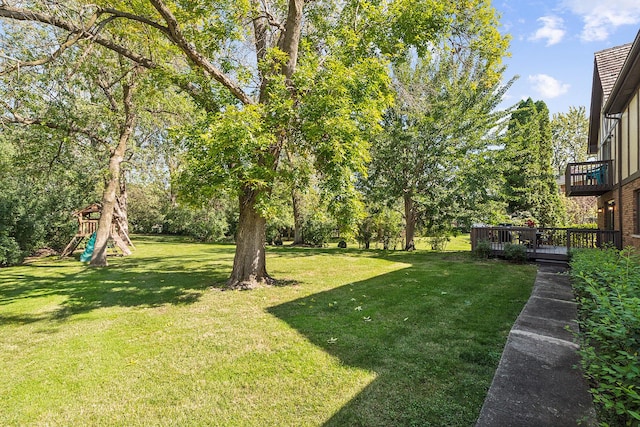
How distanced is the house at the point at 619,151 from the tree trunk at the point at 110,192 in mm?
16502

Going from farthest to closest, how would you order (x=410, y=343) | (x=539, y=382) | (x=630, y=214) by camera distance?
(x=630, y=214), (x=410, y=343), (x=539, y=382)

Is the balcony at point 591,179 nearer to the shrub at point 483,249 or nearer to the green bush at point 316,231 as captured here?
the shrub at point 483,249

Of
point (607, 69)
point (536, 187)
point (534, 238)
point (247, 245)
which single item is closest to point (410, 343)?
point (247, 245)

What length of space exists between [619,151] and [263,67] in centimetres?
1200

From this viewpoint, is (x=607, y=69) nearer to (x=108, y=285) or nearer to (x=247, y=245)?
(x=247, y=245)

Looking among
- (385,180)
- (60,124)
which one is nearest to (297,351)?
(60,124)

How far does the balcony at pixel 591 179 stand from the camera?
1216 centimetres

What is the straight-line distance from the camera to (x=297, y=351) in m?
4.38

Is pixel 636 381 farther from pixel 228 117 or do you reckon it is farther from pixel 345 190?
pixel 228 117

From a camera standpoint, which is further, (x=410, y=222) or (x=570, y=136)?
(x=570, y=136)

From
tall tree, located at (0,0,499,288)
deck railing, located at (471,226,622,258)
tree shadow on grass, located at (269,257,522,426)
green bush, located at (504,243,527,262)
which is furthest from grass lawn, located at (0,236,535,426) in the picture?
deck railing, located at (471,226,622,258)

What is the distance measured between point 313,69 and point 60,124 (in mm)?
9483

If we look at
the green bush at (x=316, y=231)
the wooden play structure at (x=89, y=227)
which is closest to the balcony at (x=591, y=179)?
the green bush at (x=316, y=231)

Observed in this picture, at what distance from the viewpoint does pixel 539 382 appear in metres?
3.13
